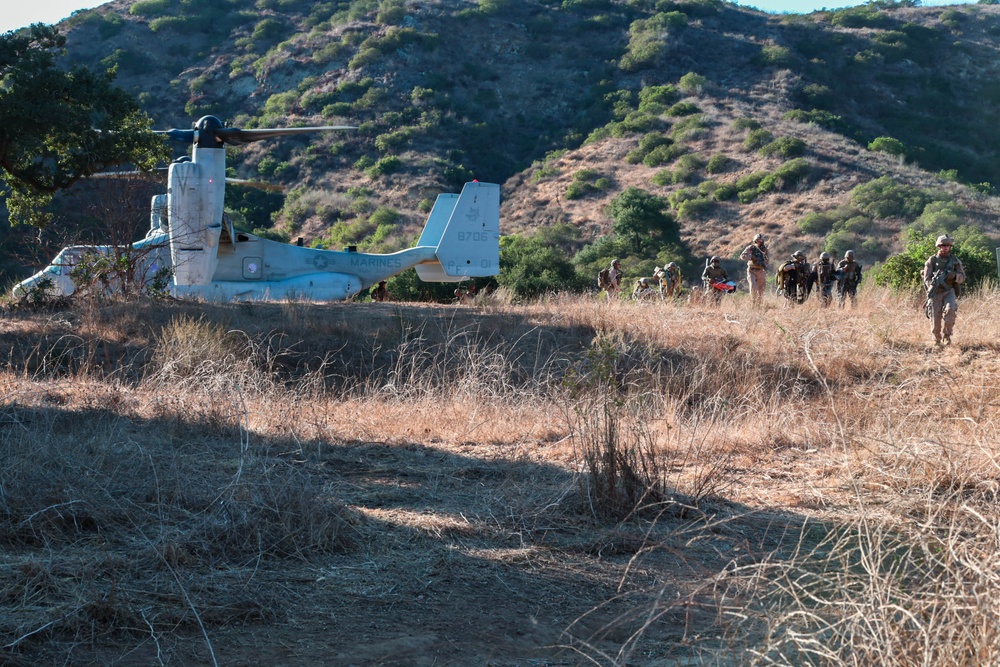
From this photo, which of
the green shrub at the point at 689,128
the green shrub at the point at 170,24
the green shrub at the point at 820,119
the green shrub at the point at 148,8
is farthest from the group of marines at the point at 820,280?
the green shrub at the point at 148,8

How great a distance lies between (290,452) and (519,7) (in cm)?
5952

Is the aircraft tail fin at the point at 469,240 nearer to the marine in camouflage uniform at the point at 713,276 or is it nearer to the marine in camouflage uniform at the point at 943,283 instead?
the marine in camouflage uniform at the point at 713,276

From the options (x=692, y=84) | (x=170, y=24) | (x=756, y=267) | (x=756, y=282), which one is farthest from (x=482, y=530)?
(x=170, y=24)

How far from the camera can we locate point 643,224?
1427 inches

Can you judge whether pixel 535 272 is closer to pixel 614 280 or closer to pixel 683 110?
pixel 614 280

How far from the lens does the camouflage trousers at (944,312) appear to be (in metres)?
14.2

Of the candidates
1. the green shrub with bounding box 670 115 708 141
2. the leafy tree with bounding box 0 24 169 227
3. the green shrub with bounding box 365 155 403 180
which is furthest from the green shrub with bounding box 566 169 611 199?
the leafy tree with bounding box 0 24 169 227

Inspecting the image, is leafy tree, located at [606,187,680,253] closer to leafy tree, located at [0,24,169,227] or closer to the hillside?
the hillside

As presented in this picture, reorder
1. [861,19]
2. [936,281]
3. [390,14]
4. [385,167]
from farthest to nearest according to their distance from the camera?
[861,19] < [390,14] < [385,167] < [936,281]

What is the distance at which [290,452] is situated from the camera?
7.54 m

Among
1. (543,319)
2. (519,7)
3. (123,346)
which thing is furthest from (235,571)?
(519,7)

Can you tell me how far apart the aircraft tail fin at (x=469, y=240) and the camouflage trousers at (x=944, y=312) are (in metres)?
13.7

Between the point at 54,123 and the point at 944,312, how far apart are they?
16.6m

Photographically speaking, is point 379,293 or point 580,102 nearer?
point 379,293
